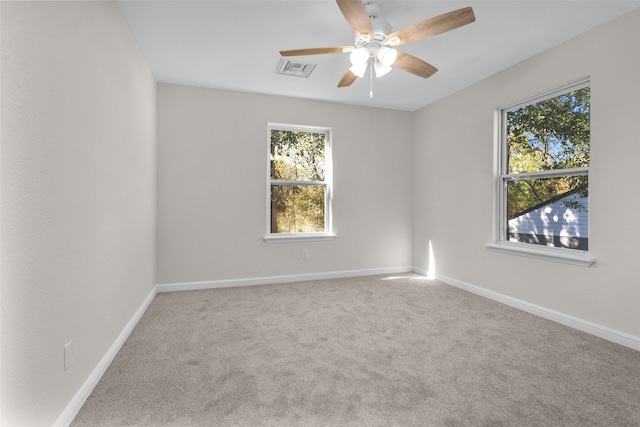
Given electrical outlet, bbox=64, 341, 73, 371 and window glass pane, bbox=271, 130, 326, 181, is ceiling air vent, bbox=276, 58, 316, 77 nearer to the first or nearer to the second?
window glass pane, bbox=271, 130, 326, 181

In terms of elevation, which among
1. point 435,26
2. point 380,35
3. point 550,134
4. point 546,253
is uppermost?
point 380,35

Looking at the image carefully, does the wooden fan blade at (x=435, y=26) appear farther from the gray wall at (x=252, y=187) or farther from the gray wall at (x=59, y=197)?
the gray wall at (x=252, y=187)

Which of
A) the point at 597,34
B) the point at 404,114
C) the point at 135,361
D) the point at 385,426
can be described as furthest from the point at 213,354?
the point at 404,114

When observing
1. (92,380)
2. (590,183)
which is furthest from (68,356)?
(590,183)

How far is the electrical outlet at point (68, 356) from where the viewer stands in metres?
1.51

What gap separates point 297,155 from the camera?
14.7ft

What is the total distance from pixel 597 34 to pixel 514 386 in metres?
2.80

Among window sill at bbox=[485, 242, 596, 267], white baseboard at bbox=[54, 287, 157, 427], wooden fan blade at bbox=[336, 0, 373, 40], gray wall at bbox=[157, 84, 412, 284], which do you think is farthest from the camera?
gray wall at bbox=[157, 84, 412, 284]

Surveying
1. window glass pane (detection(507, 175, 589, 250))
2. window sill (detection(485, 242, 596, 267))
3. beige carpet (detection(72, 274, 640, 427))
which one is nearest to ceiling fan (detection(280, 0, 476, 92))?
window glass pane (detection(507, 175, 589, 250))

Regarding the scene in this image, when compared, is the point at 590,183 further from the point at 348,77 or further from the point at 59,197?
the point at 59,197

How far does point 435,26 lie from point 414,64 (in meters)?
0.53

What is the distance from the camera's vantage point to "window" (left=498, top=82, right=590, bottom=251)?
2.81 metres

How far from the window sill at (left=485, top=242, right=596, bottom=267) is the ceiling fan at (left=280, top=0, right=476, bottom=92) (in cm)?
198

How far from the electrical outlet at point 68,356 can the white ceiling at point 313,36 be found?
2.28 m
